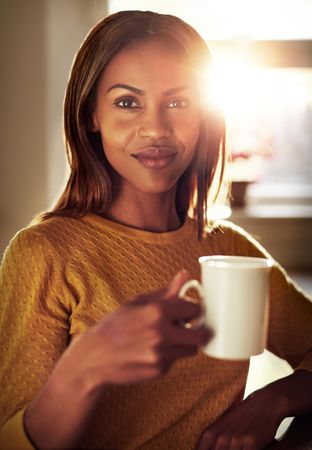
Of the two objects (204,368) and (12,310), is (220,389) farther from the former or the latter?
(12,310)

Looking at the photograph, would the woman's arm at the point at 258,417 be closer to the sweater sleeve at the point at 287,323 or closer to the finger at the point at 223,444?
the finger at the point at 223,444

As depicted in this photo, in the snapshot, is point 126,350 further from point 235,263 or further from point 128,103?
point 128,103

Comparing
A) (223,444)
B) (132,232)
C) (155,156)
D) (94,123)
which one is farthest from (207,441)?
(94,123)

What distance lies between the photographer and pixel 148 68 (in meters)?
0.92

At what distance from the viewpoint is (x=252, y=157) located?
3.12 metres

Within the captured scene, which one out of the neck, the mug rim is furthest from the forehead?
the mug rim

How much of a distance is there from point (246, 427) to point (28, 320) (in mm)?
398

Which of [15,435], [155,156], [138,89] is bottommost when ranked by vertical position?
[15,435]

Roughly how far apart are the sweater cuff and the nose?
0.46m

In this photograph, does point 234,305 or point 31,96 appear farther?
point 31,96

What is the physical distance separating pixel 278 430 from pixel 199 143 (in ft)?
1.83

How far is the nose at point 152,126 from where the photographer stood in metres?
0.93

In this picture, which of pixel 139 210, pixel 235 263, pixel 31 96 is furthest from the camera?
pixel 31 96

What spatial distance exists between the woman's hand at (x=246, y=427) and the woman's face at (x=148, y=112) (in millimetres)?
404
